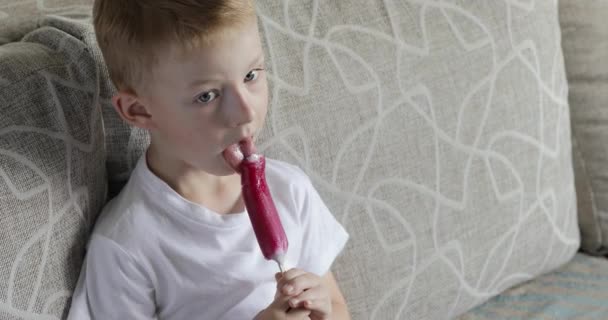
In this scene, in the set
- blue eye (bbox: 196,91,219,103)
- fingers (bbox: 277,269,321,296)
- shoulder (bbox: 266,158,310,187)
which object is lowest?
fingers (bbox: 277,269,321,296)

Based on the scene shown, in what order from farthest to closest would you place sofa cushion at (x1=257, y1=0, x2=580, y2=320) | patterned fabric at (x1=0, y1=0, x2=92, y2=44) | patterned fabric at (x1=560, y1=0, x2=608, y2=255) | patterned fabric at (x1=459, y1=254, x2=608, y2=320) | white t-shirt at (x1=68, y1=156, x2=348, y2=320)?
patterned fabric at (x1=560, y1=0, x2=608, y2=255), patterned fabric at (x1=459, y1=254, x2=608, y2=320), sofa cushion at (x1=257, y1=0, x2=580, y2=320), patterned fabric at (x1=0, y1=0, x2=92, y2=44), white t-shirt at (x1=68, y1=156, x2=348, y2=320)

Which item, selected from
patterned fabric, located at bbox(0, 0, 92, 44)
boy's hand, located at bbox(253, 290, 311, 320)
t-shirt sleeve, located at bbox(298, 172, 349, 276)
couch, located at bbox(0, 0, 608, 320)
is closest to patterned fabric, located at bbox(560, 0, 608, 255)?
couch, located at bbox(0, 0, 608, 320)

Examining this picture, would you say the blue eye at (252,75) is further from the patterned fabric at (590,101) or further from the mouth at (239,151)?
the patterned fabric at (590,101)

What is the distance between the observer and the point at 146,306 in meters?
1.21

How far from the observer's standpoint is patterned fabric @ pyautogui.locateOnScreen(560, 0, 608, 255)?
1825 mm

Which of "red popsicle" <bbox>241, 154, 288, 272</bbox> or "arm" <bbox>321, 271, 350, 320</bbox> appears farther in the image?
"arm" <bbox>321, 271, 350, 320</bbox>

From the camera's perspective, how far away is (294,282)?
45.6 inches

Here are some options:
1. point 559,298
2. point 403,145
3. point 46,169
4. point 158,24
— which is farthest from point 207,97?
point 559,298

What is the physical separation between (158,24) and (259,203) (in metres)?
0.26

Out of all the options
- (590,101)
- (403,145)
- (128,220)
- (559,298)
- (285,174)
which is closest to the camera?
(128,220)

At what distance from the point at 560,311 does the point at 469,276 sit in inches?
7.7

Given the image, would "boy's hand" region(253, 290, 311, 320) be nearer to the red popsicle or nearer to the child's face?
the red popsicle

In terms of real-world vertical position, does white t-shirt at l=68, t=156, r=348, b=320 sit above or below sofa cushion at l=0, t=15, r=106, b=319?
below

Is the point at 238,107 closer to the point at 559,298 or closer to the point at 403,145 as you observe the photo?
the point at 403,145
